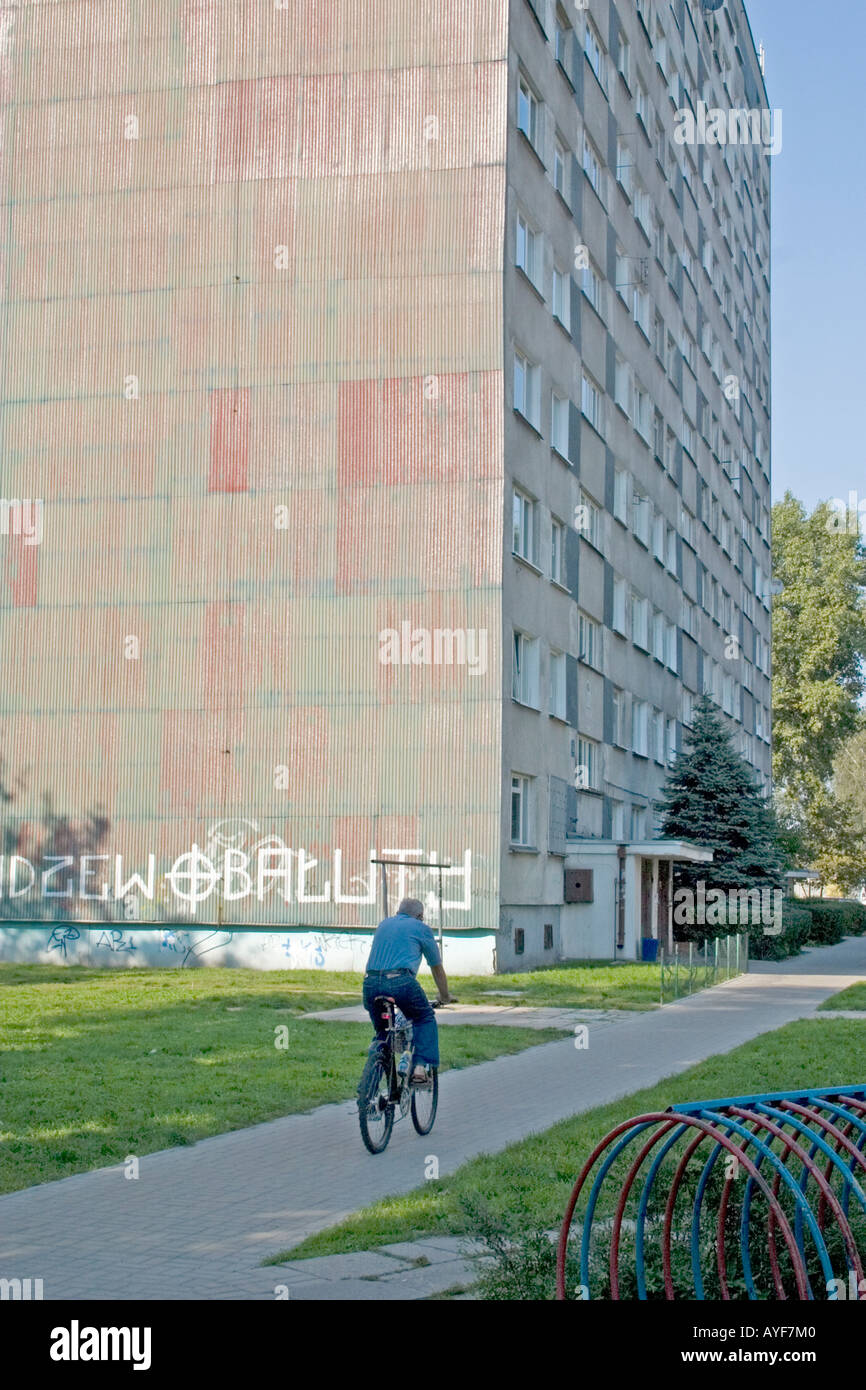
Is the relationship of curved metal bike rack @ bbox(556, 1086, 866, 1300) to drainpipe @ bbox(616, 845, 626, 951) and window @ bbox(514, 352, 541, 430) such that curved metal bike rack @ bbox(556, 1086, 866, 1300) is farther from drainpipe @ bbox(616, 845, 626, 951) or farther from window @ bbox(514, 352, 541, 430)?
drainpipe @ bbox(616, 845, 626, 951)

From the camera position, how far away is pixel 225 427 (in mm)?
28391

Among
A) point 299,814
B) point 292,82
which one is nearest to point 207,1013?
point 299,814

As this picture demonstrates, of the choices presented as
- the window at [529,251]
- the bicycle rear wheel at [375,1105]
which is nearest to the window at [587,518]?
the window at [529,251]

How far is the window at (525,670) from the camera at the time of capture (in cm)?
2831

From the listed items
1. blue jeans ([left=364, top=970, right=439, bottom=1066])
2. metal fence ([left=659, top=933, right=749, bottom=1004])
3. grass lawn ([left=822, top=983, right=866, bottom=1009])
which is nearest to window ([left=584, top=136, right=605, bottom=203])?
metal fence ([left=659, top=933, right=749, bottom=1004])

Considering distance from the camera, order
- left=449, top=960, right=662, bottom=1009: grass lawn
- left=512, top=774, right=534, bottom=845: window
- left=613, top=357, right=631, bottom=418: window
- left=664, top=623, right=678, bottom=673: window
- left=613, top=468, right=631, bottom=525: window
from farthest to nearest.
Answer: left=664, top=623, right=678, bottom=673: window, left=613, top=468, right=631, bottom=525: window, left=613, top=357, right=631, bottom=418: window, left=512, top=774, right=534, bottom=845: window, left=449, top=960, right=662, bottom=1009: grass lawn

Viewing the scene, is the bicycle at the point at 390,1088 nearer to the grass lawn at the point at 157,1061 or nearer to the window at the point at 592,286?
the grass lawn at the point at 157,1061

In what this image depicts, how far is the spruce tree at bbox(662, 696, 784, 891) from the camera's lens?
3528cm

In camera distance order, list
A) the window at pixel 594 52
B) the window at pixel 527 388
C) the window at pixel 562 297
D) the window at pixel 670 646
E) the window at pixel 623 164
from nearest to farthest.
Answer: the window at pixel 527 388 < the window at pixel 562 297 < the window at pixel 594 52 < the window at pixel 623 164 < the window at pixel 670 646

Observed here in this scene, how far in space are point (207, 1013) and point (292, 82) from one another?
18.6 m

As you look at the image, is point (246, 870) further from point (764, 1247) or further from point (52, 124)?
point (764, 1247)

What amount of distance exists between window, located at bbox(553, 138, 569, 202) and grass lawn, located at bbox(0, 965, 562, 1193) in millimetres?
18442

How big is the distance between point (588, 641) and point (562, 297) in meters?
7.65

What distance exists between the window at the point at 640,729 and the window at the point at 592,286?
1038cm
